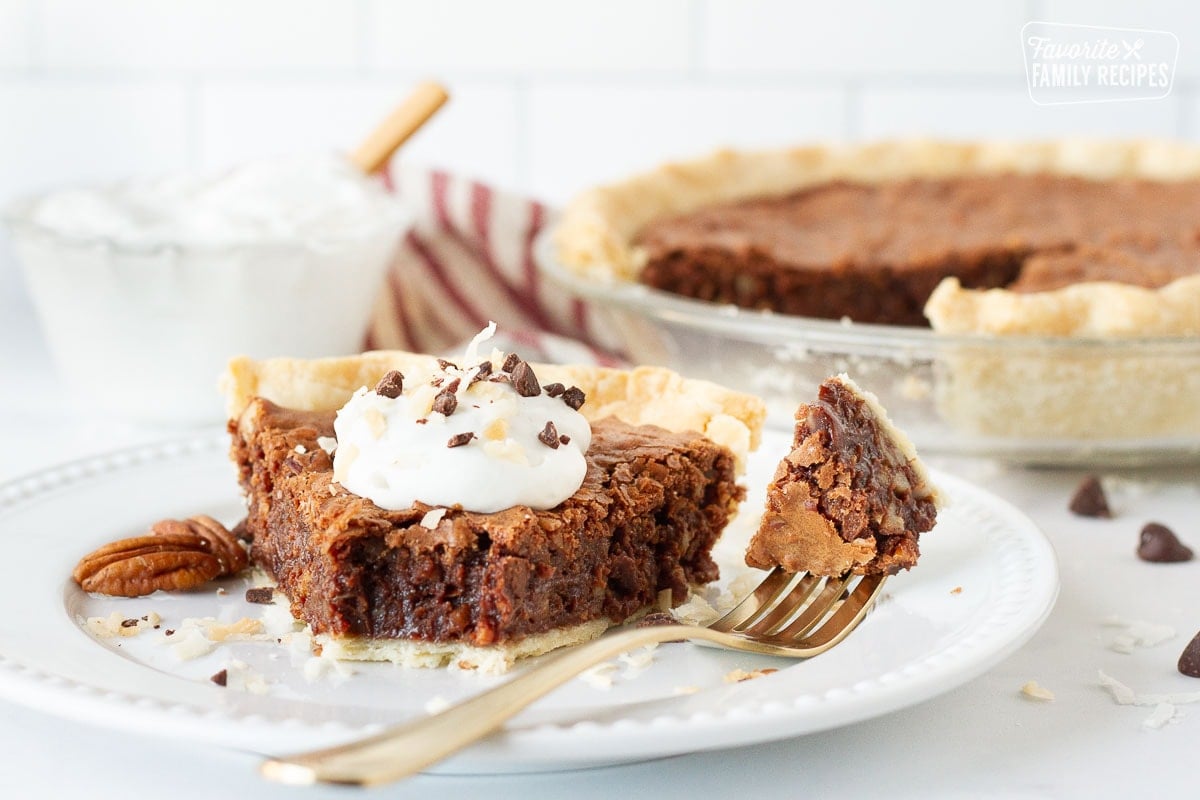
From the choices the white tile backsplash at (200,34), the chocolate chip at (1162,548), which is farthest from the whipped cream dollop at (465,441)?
the white tile backsplash at (200,34)

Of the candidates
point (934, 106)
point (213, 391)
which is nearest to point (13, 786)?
point (213, 391)

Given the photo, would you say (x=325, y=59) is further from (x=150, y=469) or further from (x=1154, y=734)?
(x=1154, y=734)

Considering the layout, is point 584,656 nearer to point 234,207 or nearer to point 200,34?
point 234,207

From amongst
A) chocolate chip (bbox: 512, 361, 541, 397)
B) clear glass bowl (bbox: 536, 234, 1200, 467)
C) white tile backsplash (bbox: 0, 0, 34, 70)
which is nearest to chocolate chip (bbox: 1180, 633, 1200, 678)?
clear glass bowl (bbox: 536, 234, 1200, 467)

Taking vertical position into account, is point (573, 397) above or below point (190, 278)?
above

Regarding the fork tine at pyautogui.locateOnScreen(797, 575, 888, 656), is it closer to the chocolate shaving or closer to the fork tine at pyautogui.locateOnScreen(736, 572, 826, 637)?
the fork tine at pyautogui.locateOnScreen(736, 572, 826, 637)

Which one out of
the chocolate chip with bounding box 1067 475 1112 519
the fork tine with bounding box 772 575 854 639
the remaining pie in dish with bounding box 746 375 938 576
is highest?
the remaining pie in dish with bounding box 746 375 938 576

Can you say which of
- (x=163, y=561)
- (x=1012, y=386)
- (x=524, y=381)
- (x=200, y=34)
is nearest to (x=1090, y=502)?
(x=1012, y=386)
